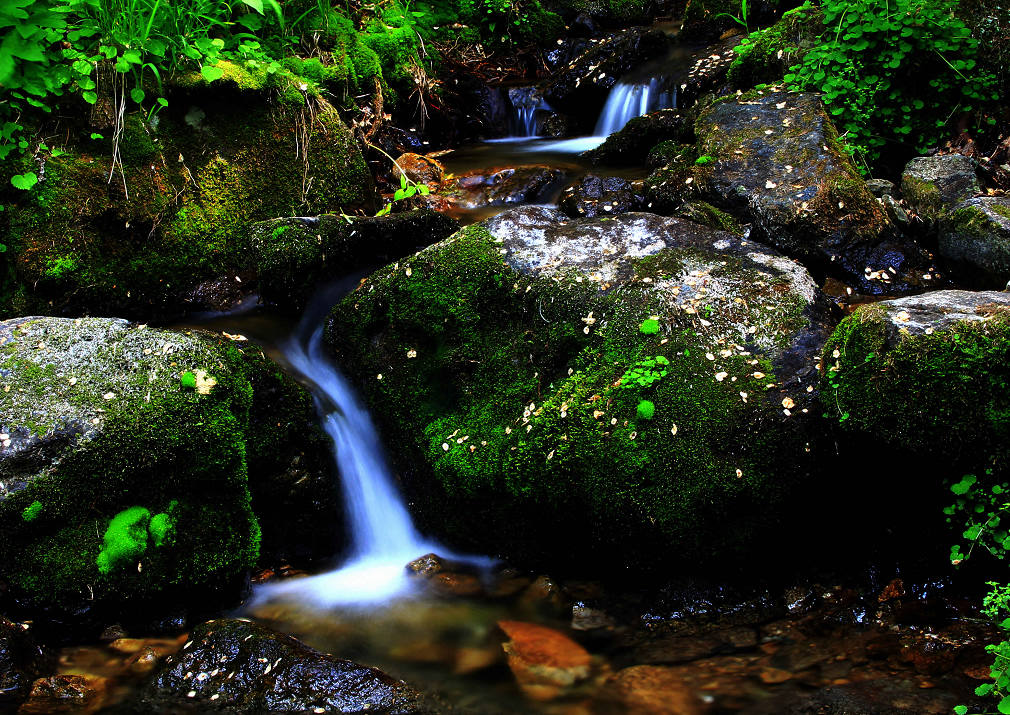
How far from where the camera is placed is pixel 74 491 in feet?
10.3

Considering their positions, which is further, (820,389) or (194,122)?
(194,122)

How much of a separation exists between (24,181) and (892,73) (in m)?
6.55

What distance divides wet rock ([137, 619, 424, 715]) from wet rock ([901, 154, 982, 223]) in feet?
15.9

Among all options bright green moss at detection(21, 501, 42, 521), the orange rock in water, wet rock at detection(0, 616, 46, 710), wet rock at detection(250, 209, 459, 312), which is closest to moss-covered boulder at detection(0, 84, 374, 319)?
wet rock at detection(250, 209, 459, 312)

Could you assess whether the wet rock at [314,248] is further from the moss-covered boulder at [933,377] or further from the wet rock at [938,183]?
the wet rock at [938,183]

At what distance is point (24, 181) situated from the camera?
15.0 ft

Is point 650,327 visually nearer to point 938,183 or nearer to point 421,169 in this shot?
point 938,183

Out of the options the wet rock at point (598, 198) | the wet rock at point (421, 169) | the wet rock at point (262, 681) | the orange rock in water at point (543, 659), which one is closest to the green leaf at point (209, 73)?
the wet rock at point (421, 169)

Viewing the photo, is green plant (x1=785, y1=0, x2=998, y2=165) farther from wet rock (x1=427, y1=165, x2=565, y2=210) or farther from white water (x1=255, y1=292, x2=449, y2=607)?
white water (x1=255, y1=292, x2=449, y2=607)

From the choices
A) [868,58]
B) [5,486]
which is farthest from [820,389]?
[868,58]

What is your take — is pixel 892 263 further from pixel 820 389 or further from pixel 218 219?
pixel 218 219

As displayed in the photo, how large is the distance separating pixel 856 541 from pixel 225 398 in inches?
123

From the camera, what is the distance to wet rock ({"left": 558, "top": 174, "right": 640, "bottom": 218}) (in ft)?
19.3

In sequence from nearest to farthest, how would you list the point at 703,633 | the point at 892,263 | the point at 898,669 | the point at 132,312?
the point at 898,669 < the point at 703,633 < the point at 892,263 < the point at 132,312
